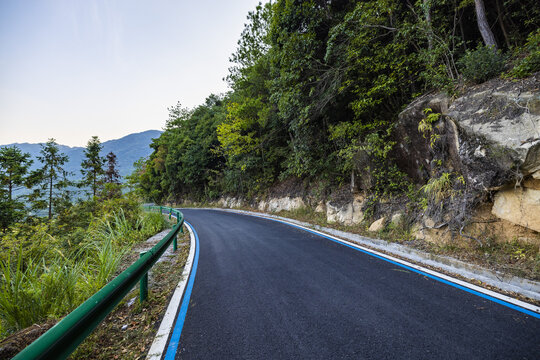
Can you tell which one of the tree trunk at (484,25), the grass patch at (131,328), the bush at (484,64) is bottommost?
the grass patch at (131,328)

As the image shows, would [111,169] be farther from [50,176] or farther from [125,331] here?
[125,331]

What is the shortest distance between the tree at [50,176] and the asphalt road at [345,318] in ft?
70.3

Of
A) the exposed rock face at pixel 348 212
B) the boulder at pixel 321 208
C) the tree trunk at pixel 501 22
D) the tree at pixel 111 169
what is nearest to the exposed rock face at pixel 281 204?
the boulder at pixel 321 208

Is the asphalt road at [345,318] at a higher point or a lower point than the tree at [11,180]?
lower

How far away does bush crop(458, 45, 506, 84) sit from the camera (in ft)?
16.7

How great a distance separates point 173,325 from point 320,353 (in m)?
1.89

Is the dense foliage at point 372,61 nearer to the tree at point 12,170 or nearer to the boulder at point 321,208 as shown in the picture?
the boulder at point 321,208

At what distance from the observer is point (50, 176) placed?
59.0 feet

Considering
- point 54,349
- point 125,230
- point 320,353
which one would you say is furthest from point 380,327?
point 125,230

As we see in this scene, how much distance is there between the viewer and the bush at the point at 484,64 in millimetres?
5094

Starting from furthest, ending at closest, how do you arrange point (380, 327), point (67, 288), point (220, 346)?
point (67, 288)
point (380, 327)
point (220, 346)

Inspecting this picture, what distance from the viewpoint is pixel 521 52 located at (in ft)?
16.8

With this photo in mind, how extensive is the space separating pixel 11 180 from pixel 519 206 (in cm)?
2561

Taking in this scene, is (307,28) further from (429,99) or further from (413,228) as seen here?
(413,228)
